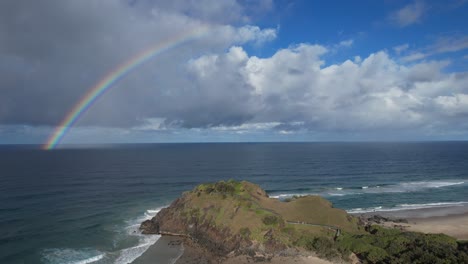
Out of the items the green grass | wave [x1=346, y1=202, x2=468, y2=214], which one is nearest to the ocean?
wave [x1=346, y1=202, x2=468, y2=214]

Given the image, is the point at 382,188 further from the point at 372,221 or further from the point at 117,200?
the point at 117,200

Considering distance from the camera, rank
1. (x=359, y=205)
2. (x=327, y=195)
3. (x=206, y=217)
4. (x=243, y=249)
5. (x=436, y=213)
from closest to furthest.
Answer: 1. (x=243, y=249)
2. (x=206, y=217)
3. (x=436, y=213)
4. (x=359, y=205)
5. (x=327, y=195)

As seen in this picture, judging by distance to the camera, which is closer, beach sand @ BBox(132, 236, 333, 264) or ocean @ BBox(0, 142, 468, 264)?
beach sand @ BBox(132, 236, 333, 264)

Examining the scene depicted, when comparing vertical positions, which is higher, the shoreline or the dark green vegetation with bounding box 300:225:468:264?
the dark green vegetation with bounding box 300:225:468:264

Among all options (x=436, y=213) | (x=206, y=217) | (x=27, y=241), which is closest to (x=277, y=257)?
(x=206, y=217)

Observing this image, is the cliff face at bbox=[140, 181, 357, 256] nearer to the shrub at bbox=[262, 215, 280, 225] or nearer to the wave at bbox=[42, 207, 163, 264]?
the shrub at bbox=[262, 215, 280, 225]

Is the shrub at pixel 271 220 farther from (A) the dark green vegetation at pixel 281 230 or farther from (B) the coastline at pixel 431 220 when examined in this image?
(B) the coastline at pixel 431 220

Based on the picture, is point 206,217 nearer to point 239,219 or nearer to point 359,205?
point 239,219
